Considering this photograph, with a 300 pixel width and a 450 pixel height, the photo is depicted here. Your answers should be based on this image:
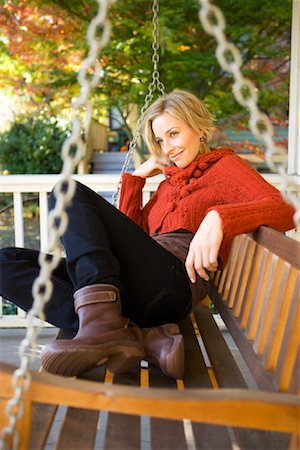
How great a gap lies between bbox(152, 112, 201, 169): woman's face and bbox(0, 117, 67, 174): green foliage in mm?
6191

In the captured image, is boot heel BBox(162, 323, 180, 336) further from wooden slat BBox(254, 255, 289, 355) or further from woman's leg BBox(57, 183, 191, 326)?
wooden slat BBox(254, 255, 289, 355)

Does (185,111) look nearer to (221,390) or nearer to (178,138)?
(178,138)

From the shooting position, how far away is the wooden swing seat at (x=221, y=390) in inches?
40.6

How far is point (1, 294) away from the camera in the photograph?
6.51 feet

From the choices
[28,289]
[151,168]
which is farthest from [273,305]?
[151,168]

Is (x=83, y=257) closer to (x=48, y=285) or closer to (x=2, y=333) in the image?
(x=48, y=285)

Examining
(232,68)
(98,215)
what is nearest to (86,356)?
(98,215)

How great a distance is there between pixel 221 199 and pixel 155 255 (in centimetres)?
37

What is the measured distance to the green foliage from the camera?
325 inches

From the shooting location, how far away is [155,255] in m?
1.79

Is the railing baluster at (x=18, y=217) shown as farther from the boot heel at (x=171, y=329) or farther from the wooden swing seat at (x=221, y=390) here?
the boot heel at (x=171, y=329)

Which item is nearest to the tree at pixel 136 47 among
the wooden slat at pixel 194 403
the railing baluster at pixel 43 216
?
the railing baluster at pixel 43 216

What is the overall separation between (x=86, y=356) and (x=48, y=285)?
1.85ft

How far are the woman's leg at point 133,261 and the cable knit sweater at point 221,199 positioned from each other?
18 cm
